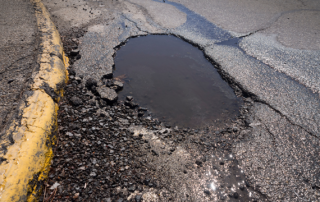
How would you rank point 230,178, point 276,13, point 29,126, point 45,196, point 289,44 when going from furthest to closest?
point 276,13 → point 289,44 → point 230,178 → point 29,126 → point 45,196

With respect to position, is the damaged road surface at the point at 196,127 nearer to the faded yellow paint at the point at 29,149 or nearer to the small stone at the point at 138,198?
the small stone at the point at 138,198

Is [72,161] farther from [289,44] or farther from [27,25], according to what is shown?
[289,44]

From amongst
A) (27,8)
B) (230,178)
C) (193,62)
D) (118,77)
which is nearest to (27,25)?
(27,8)

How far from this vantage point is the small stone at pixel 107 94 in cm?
248

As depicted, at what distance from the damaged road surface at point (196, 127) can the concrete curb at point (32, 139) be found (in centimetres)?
12

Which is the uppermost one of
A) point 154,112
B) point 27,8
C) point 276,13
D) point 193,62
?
point 276,13

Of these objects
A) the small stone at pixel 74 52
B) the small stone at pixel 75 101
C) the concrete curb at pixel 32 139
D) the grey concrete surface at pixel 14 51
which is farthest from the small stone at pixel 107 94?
the small stone at pixel 74 52

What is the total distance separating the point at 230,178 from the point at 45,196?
160cm

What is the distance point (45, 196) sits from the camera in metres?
1.44

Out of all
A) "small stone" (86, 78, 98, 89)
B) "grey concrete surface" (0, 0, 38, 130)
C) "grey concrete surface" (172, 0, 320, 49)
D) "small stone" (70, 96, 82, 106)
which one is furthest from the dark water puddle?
"grey concrete surface" (172, 0, 320, 49)

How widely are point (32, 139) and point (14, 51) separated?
1.69 m

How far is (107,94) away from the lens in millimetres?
2529

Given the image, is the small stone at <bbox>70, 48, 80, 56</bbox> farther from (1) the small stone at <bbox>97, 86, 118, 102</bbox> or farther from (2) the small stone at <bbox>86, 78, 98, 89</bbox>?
(1) the small stone at <bbox>97, 86, 118, 102</bbox>

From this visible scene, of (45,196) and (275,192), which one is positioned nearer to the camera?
(45,196)
